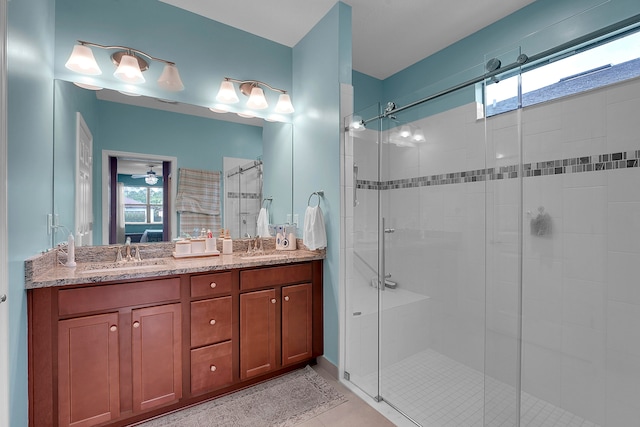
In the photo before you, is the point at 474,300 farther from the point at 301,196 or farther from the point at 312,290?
the point at 301,196

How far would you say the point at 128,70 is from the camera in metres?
2.03

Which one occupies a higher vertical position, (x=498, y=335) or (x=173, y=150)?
(x=173, y=150)

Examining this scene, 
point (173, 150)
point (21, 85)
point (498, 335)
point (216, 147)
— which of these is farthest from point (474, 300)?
point (21, 85)

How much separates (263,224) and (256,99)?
3.70ft

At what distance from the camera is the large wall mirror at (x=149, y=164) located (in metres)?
1.94

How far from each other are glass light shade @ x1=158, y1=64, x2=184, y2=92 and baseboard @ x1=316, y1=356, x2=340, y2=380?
2441 mm

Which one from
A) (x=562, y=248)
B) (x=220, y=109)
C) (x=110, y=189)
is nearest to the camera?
(x=562, y=248)

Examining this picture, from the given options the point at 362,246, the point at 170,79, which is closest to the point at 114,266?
the point at 170,79

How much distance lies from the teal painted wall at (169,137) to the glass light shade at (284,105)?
264mm

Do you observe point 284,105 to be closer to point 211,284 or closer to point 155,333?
point 211,284

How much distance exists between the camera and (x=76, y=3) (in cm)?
196

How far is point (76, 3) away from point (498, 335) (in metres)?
3.30

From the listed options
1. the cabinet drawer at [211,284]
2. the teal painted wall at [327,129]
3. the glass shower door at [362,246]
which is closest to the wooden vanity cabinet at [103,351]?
the cabinet drawer at [211,284]

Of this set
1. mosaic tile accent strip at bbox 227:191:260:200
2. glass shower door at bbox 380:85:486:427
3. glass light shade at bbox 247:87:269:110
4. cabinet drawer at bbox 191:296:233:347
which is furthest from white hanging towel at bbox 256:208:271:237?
glass shower door at bbox 380:85:486:427
